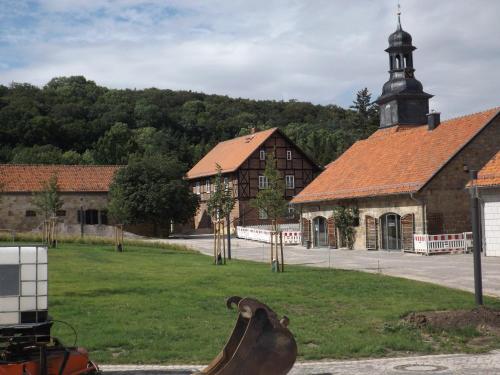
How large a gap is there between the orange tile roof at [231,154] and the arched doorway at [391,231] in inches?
1047

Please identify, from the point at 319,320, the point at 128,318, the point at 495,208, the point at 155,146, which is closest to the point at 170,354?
the point at 128,318

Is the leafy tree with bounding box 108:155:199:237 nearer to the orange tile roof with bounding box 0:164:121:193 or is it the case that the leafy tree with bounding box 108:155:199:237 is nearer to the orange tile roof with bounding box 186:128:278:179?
the orange tile roof with bounding box 0:164:121:193

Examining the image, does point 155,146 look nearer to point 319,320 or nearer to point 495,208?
point 495,208

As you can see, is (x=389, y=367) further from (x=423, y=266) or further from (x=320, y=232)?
(x=320, y=232)

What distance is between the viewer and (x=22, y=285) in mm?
6980

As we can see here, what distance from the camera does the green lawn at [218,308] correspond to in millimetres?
9930

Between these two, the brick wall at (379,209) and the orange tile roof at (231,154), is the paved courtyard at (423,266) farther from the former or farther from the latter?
the orange tile roof at (231,154)

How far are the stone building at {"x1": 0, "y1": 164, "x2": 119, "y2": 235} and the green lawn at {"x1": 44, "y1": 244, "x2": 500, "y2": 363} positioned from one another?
32454mm

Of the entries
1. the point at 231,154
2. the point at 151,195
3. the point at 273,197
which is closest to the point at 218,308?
the point at 273,197

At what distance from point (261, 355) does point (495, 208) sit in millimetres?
23705

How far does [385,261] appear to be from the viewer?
2572 cm

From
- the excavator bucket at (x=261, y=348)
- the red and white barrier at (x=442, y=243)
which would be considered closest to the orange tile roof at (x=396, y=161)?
the red and white barrier at (x=442, y=243)

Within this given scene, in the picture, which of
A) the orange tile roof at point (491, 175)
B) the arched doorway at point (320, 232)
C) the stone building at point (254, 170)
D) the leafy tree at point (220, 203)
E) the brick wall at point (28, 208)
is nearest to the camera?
the orange tile roof at point (491, 175)

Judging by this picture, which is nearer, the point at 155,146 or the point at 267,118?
the point at 155,146
